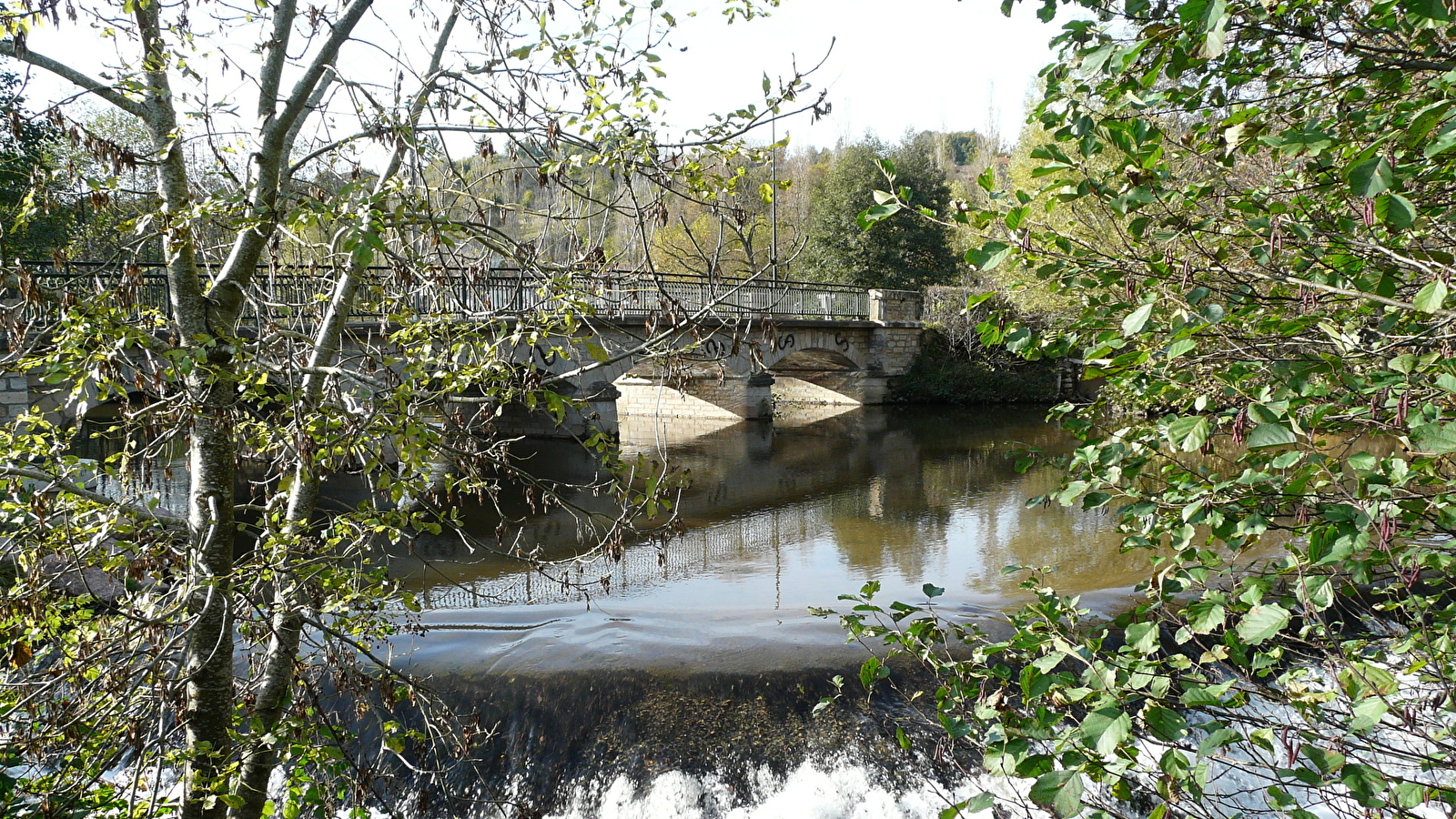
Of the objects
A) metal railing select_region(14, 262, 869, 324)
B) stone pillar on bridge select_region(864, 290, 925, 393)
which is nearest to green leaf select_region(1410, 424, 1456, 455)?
metal railing select_region(14, 262, 869, 324)

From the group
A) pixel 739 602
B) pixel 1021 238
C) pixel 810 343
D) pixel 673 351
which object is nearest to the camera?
pixel 1021 238

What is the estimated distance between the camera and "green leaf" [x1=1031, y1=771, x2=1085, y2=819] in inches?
62.9

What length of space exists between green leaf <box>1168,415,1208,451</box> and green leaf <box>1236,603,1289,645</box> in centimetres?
35

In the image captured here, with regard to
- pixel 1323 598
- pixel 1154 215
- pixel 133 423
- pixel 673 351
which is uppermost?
pixel 1154 215

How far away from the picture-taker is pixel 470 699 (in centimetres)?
584

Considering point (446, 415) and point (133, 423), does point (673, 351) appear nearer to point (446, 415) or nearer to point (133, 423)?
point (446, 415)

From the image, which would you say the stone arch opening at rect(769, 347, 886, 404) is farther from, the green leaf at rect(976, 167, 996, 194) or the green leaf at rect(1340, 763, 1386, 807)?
the green leaf at rect(1340, 763, 1386, 807)

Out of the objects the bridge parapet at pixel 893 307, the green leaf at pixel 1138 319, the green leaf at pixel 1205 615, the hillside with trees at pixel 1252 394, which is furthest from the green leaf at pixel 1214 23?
the bridge parapet at pixel 893 307

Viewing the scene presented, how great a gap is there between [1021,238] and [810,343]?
832 inches

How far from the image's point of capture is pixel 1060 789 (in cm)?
163

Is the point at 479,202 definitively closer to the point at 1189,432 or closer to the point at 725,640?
the point at 1189,432

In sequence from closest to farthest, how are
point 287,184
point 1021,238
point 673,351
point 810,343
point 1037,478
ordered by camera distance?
point 1021,238 < point 673,351 < point 287,184 < point 1037,478 < point 810,343

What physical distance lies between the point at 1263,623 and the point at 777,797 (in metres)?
3.85

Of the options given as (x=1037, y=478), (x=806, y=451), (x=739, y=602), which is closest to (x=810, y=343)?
(x=806, y=451)
